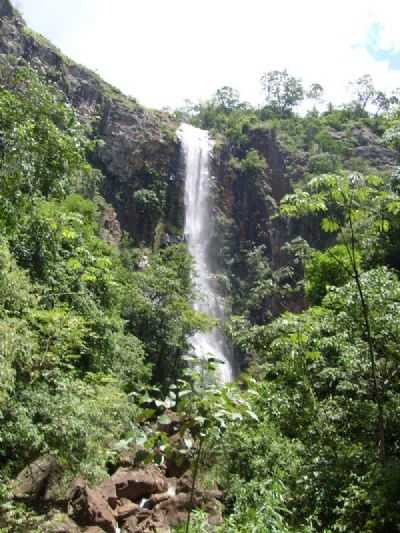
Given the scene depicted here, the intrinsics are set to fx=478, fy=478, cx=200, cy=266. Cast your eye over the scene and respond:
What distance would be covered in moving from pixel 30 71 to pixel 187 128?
1503 inches

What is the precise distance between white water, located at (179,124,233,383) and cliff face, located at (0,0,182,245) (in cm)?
117

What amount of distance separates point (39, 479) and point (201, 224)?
29.0 metres

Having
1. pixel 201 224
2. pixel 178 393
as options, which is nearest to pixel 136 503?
pixel 178 393

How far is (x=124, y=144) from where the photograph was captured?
37.0 meters

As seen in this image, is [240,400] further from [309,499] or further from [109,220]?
[109,220]

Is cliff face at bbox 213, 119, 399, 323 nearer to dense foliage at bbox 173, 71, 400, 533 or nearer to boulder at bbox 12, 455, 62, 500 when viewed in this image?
dense foliage at bbox 173, 71, 400, 533

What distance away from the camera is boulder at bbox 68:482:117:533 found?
8.57m

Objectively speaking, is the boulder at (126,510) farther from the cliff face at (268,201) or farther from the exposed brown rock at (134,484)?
the cliff face at (268,201)

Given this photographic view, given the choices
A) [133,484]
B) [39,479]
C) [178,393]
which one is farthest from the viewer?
[133,484]

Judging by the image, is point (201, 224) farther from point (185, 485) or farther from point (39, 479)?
point (39, 479)

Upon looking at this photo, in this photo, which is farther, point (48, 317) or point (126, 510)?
point (126, 510)

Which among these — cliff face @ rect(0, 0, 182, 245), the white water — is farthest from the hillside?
cliff face @ rect(0, 0, 182, 245)

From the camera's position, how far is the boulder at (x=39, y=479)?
8.80 meters

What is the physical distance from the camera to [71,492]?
9242 mm
